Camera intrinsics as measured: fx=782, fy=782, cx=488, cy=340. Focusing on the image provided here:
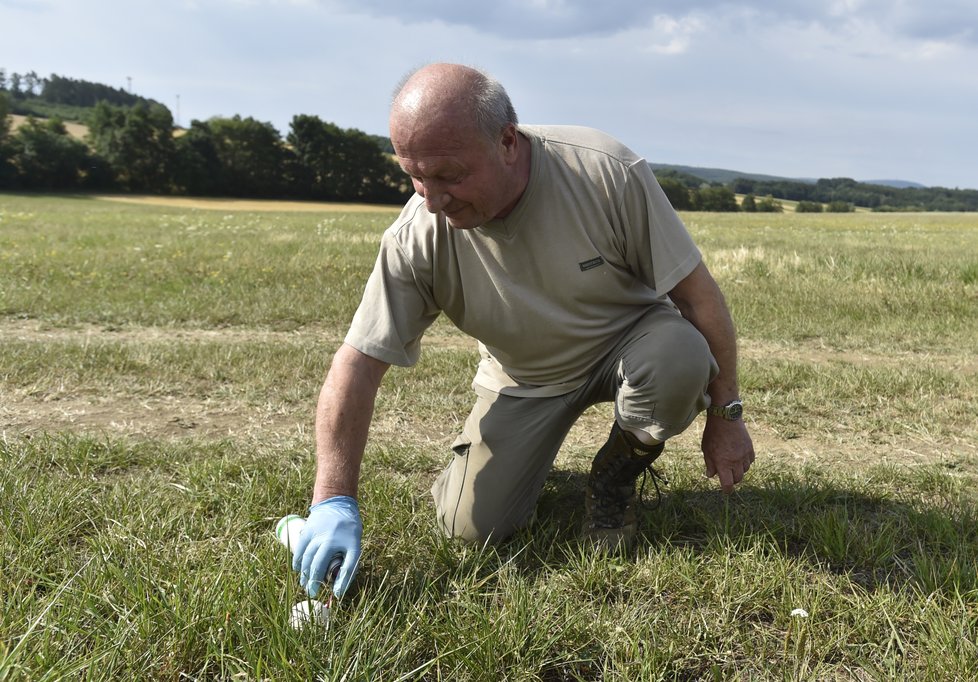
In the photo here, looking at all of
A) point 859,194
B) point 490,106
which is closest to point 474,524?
point 490,106

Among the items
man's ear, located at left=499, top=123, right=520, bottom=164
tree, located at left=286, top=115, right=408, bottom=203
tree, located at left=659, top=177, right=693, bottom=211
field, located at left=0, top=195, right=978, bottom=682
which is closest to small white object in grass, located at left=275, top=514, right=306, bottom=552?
field, located at left=0, top=195, right=978, bottom=682

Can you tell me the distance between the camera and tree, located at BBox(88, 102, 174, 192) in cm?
5284

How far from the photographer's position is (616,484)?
275 centimetres

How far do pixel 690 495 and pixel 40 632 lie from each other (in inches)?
86.2

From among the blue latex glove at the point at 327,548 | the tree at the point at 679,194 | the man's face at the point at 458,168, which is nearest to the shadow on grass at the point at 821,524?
the blue latex glove at the point at 327,548

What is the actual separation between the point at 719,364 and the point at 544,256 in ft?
2.36

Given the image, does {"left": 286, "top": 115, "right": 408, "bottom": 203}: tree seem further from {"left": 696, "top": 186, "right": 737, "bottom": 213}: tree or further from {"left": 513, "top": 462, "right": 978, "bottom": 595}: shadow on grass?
{"left": 513, "top": 462, "right": 978, "bottom": 595}: shadow on grass

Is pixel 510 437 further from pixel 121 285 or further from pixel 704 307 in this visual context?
pixel 121 285

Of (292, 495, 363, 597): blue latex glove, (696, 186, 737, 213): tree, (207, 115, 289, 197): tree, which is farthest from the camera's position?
(207, 115, 289, 197): tree

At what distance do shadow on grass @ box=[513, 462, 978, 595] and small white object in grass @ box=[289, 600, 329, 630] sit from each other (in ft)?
2.38

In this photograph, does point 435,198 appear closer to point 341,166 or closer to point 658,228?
point 658,228

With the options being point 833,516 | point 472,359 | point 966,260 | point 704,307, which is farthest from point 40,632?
point 966,260

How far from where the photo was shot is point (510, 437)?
2898 mm

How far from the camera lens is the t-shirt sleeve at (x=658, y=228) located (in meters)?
2.54
